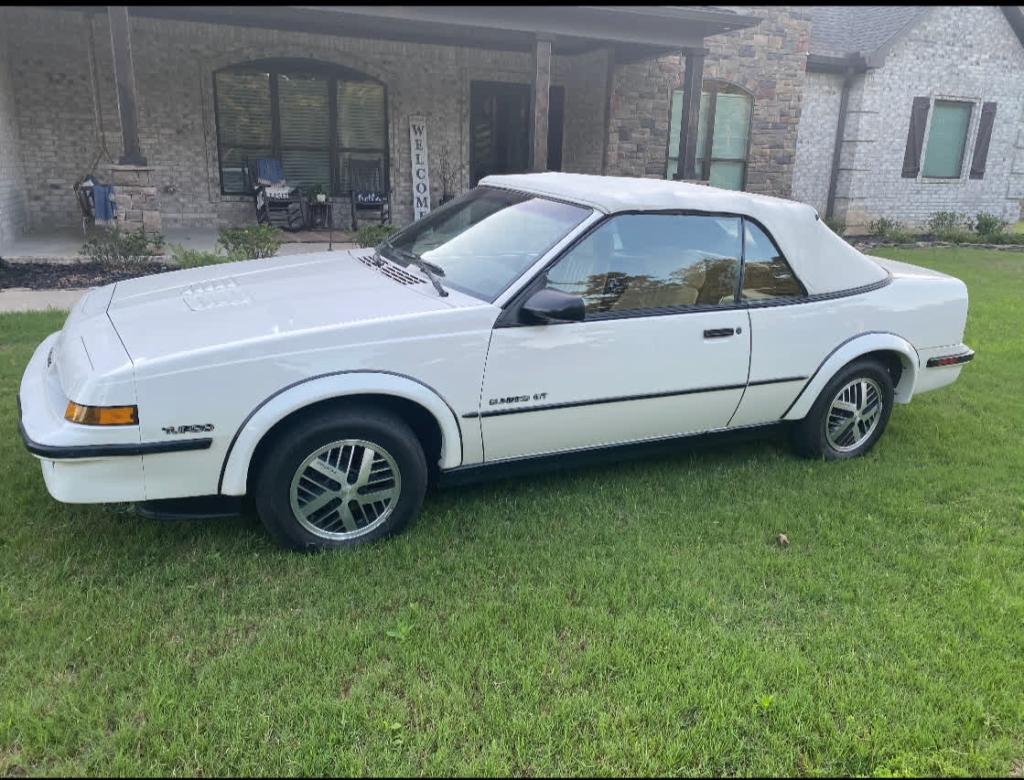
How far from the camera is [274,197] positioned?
44.1 feet

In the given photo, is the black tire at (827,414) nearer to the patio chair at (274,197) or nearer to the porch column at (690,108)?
the porch column at (690,108)

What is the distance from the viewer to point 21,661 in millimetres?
2746

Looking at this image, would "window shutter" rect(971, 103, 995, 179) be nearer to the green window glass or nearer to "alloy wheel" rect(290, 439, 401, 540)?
the green window glass

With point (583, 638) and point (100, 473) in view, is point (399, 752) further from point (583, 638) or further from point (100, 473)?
point (100, 473)

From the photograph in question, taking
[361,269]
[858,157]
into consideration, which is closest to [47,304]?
[361,269]

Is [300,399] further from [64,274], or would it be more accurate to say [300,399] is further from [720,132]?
[720,132]

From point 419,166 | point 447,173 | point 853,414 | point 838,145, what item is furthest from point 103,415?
point 838,145

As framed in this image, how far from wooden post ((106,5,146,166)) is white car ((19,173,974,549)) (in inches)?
265

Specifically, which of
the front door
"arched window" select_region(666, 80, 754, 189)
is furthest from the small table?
"arched window" select_region(666, 80, 754, 189)

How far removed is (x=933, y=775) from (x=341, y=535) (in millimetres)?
2359

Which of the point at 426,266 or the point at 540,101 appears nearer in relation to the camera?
the point at 426,266

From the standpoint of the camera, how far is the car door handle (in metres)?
4.05

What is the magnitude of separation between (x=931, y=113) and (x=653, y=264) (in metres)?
17.5

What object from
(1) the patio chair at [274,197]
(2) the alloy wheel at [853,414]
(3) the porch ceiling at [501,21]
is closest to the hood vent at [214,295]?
(2) the alloy wheel at [853,414]
